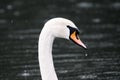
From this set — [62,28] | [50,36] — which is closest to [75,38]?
[62,28]

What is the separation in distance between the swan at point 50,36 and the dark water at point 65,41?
235cm

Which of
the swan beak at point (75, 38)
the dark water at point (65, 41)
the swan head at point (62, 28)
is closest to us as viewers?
the swan head at point (62, 28)

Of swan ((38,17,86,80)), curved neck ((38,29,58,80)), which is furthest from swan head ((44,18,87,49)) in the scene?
curved neck ((38,29,58,80))

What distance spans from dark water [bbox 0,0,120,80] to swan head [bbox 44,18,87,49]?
2.54m

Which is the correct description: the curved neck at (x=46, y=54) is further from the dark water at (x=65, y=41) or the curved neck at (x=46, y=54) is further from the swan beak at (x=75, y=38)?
the dark water at (x=65, y=41)

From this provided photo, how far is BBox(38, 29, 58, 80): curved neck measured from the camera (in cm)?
1287

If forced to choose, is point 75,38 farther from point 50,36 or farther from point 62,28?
point 50,36

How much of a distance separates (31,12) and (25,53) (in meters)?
9.09

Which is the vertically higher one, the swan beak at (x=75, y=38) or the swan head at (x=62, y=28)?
the swan head at (x=62, y=28)

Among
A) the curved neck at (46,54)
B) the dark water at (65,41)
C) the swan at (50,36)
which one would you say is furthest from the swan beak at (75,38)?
the dark water at (65,41)

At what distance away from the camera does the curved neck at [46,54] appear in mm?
12870

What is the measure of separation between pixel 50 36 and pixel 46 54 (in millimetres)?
402

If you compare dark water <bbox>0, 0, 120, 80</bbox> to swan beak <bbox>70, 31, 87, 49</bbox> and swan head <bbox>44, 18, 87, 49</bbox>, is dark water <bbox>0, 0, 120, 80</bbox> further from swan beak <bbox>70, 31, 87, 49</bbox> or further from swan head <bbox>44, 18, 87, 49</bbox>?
swan head <bbox>44, 18, 87, 49</bbox>

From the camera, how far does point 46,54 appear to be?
42.7ft
